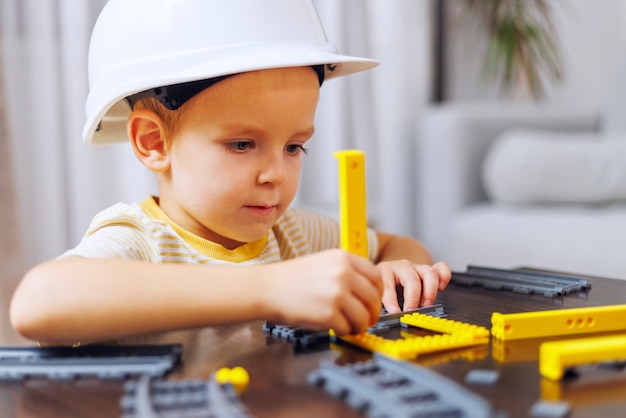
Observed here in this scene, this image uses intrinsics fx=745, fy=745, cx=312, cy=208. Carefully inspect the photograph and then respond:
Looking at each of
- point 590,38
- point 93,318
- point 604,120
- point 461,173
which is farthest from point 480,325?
point 590,38

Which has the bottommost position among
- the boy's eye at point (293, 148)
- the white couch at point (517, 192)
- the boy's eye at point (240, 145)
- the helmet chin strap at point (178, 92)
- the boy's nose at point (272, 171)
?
the white couch at point (517, 192)

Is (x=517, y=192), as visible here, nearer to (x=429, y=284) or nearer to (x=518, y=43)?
(x=518, y=43)

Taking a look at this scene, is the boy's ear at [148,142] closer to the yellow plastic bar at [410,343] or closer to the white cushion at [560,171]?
the yellow plastic bar at [410,343]

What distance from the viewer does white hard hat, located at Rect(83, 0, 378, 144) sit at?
71cm

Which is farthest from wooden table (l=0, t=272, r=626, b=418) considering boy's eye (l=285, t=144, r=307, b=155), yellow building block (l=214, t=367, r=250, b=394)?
boy's eye (l=285, t=144, r=307, b=155)

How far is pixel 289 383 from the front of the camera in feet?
1.59

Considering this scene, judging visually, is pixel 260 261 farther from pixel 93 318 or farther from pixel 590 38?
pixel 590 38

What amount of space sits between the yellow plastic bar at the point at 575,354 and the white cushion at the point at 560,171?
1465mm

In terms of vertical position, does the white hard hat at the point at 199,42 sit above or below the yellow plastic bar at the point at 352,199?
above

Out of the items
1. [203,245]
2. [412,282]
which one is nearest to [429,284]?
[412,282]

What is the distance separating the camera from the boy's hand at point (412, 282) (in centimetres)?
70

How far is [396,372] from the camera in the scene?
464 mm

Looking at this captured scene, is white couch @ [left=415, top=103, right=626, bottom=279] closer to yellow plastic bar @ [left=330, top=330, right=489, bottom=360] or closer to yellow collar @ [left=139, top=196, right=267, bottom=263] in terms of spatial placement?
yellow collar @ [left=139, top=196, right=267, bottom=263]

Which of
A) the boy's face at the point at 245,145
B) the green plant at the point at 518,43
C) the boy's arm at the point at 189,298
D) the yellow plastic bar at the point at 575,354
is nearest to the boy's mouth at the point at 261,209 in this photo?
the boy's face at the point at 245,145
